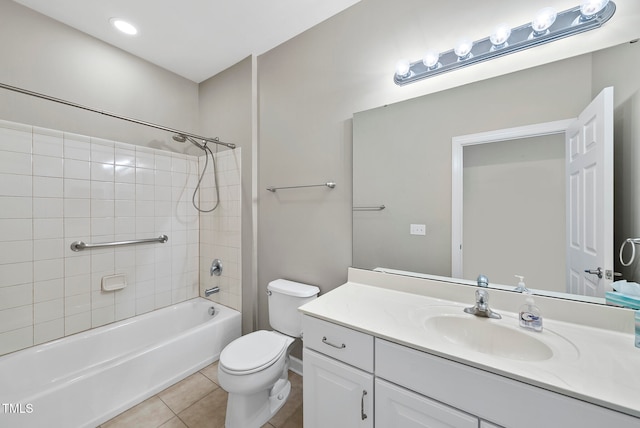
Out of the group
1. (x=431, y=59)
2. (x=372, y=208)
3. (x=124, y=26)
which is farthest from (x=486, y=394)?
(x=124, y=26)

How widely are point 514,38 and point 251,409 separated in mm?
2361

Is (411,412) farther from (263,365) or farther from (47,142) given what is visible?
(47,142)

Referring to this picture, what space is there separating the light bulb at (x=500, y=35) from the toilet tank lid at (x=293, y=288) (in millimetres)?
1701

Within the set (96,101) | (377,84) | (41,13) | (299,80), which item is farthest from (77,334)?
(377,84)

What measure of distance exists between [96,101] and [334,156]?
1973mm

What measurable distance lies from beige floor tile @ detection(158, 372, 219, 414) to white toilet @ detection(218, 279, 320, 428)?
400 millimetres

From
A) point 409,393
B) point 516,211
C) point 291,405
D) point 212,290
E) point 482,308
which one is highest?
point 516,211

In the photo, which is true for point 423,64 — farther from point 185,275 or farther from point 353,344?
point 185,275

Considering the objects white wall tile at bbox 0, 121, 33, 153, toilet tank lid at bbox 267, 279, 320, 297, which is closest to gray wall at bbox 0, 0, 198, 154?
white wall tile at bbox 0, 121, 33, 153

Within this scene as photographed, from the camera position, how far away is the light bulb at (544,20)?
1.02m

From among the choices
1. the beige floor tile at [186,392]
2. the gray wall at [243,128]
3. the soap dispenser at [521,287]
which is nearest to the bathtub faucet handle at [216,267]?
the gray wall at [243,128]

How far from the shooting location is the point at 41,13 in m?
1.67

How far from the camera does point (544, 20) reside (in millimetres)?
1027

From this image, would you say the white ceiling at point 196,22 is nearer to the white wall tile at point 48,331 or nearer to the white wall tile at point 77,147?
the white wall tile at point 77,147
